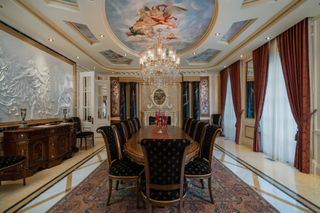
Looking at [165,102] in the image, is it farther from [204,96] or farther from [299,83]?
[299,83]

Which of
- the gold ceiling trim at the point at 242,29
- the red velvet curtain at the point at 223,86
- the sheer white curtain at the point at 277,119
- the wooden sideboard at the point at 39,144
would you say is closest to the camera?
the wooden sideboard at the point at 39,144

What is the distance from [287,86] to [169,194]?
3.68 metres

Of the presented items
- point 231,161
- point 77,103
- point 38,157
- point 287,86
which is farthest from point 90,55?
point 287,86

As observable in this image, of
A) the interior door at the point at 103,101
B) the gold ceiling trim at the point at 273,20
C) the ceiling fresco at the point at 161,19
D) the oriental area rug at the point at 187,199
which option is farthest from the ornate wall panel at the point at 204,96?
the oriental area rug at the point at 187,199

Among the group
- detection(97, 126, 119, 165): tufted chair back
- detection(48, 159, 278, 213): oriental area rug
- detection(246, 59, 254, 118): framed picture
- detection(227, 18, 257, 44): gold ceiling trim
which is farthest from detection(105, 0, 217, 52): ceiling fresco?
detection(48, 159, 278, 213): oriental area rug

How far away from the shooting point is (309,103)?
325 cm

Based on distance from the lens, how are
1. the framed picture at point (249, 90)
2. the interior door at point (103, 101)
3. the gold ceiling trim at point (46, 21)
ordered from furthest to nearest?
1. the interior door at point (103, 101)
2. the framed picture at point (249, 90)
3. the gold ceiling trim at point (46, 21)

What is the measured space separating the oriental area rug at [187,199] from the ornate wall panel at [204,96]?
5.01 metres

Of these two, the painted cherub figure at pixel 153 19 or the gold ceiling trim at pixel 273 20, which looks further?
the painted cherub figure at pixel 153 19

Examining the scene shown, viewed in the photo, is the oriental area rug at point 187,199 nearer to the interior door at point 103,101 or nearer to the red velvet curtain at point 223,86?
the interior door at point 103,101

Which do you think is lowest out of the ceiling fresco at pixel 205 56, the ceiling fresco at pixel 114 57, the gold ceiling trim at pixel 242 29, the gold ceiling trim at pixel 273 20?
the gold ceiling trim at pixel 273 20

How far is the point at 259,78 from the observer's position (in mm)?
4777

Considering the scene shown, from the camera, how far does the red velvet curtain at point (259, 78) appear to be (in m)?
4.51

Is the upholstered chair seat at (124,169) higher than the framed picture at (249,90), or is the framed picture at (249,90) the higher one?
the framed picture at (249,90)
